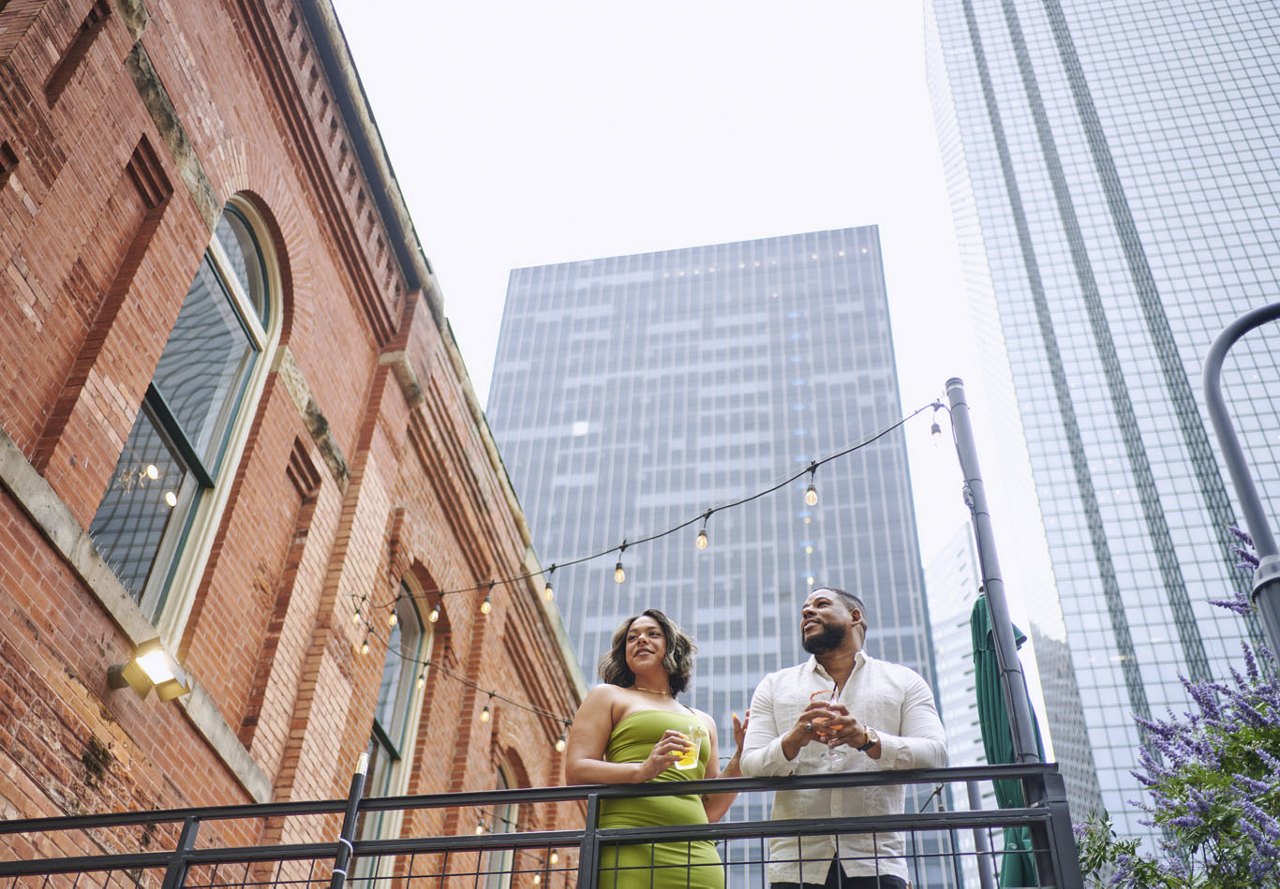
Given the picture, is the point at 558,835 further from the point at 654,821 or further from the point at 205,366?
the point at 205,366

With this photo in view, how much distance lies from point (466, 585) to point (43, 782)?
8121 millimetres

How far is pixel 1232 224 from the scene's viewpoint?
10381cm

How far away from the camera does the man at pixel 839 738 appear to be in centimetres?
457

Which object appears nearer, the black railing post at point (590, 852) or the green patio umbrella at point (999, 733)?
the black railing post at point (590, 852)

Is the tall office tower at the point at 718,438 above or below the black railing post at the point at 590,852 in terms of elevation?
above

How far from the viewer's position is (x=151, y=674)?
24.8 ft

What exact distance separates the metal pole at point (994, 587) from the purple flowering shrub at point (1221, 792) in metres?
2.08

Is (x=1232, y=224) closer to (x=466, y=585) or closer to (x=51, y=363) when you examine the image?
(x=466, y=585)

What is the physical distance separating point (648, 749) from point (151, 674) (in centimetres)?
408

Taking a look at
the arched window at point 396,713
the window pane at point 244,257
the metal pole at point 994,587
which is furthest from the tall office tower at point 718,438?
the metal pole at point 994,587

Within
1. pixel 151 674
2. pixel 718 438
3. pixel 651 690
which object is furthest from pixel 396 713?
pixel 718 438

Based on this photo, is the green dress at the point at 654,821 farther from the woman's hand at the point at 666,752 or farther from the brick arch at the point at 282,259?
the brick arch at the point at 282,259

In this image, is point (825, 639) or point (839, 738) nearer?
point (839, 738)

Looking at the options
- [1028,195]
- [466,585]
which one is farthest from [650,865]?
[1028,195]
